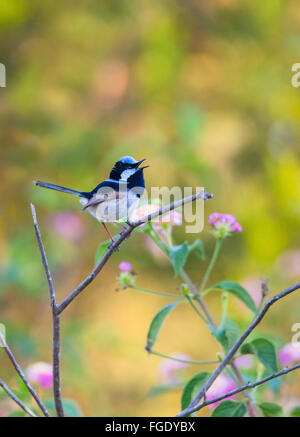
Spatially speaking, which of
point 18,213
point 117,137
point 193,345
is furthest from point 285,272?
point 18,213

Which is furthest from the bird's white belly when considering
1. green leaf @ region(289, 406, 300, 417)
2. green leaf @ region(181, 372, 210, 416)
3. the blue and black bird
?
green leaf @ region(289, 406, 300, 417)

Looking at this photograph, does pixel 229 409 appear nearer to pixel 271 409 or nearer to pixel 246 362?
pixel 271 409

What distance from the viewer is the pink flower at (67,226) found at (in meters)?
1.65

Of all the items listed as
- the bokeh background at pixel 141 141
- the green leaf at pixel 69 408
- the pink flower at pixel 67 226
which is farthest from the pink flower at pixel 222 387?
the pink flower at pixel 67 226

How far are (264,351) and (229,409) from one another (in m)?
0.08

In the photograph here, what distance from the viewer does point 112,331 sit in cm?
161

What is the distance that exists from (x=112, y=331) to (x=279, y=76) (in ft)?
3.28

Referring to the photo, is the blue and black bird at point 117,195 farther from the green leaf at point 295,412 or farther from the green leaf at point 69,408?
the green leaf at point 295,412

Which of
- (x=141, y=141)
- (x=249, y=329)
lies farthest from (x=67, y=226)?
(x=249, y=329)

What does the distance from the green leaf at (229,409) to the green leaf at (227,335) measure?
6cm

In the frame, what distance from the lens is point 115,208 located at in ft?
2.51

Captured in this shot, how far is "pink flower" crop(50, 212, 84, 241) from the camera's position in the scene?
5.40ft

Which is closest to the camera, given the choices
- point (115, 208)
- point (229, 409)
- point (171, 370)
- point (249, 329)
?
point (249, 329)
